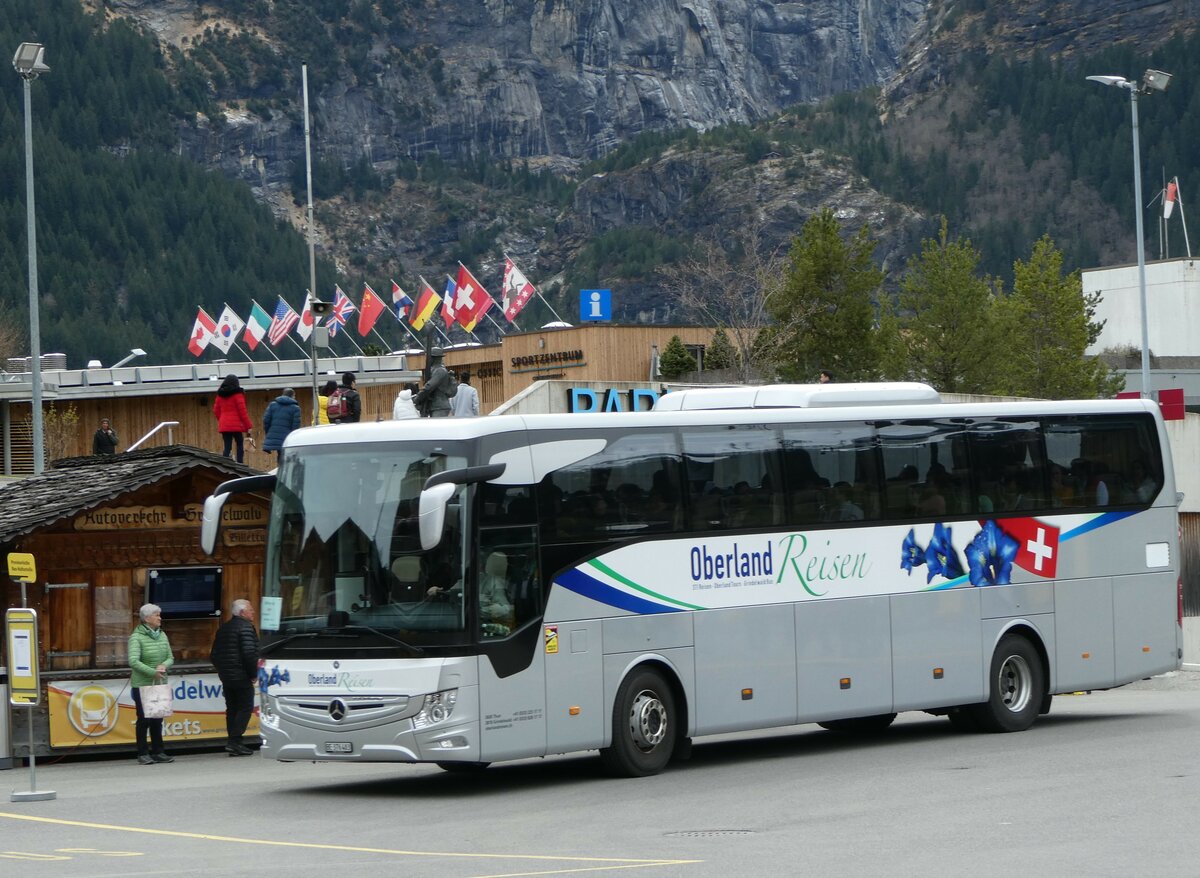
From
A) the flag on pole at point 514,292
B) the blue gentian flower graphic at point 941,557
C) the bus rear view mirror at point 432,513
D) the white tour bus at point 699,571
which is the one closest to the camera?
the bus rear view mirror at point 432,513

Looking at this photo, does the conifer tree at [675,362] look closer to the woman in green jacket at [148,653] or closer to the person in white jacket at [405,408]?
the person in white jacket at [405,408]

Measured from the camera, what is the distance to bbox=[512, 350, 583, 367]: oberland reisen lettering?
50.7 meters

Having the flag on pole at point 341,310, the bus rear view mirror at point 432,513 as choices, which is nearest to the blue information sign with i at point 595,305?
the flag on pole at point 341,310

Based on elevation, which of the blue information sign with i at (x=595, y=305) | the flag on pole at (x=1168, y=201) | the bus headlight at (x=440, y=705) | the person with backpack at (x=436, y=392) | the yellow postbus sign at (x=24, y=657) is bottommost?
the bus headlight at (x=440, y=705)

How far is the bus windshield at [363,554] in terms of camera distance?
50.6 ft

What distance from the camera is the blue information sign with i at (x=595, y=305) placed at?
5800 centimetres

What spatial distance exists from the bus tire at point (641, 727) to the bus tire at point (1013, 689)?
426 centimetres

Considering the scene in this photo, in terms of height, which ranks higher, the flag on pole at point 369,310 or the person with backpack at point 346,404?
the flag on pole at point 369,310

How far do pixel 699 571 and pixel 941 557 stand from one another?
10.4 feet

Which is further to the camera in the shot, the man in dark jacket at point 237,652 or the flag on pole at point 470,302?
the flag on pole at point 470,302

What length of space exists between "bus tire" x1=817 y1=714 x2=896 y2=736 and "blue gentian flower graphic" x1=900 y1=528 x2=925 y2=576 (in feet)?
8.03

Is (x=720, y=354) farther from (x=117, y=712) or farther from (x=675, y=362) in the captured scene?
(x=117, y=712)

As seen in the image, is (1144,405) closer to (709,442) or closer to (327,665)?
(709,442)

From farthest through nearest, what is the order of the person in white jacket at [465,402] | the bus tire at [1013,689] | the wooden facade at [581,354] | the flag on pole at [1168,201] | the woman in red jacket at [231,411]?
the flag on pole at [1168,201] → the wooden facade at [581,354] → the woman in red jacket at [231,411] → the person in white jacket at [465,402] → the bus tire at [1013,689]
